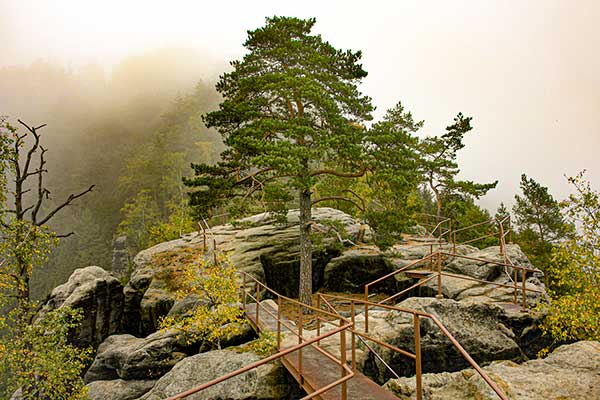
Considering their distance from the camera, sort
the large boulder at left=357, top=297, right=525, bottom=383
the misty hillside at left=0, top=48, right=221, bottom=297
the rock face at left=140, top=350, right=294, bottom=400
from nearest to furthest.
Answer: the rock face at left=140, top=350, right=294, bottom=400 < the large boulder at left=357, top=297, right=525, bottom=383 < the misty hillside at left=0, top=48, right=221, bottom=297

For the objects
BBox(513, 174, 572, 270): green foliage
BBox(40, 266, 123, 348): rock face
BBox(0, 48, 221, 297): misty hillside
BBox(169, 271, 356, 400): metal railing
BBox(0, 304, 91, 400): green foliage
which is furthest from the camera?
BBox(0, 48, 221, 297): misty hillside

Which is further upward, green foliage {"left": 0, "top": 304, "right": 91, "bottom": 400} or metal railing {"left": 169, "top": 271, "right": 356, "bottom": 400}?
metal railing {"left": 169, "top": 271, "right": 356, "bottom": 400}

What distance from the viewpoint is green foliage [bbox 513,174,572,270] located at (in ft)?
84.4

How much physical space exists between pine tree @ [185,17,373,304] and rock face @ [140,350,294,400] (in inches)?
223

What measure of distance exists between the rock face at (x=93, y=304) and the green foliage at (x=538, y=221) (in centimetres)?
2991

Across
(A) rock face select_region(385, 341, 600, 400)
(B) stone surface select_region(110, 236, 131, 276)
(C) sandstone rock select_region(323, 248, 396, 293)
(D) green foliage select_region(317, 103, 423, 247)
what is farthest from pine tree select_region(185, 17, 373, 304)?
(B) stone surface select_region(110, 236, 131, 276)

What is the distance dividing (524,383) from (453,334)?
9.40 ft

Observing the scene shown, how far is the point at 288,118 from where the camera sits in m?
12.9

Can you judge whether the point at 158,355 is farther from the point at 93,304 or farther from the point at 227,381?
the point at 93,304

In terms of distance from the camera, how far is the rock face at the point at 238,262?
14562 millimetres

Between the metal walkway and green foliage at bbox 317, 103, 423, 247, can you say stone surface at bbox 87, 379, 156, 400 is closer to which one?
the metal walkway

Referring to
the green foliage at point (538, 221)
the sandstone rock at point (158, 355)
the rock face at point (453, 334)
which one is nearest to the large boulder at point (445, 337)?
the rock face at point (453, 334)

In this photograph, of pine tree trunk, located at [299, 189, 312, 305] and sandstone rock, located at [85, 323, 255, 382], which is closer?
sandstone rock, located at [85, 323, 255, 382]

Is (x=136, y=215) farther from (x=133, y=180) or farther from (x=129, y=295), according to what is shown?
(x=129, y=295)
